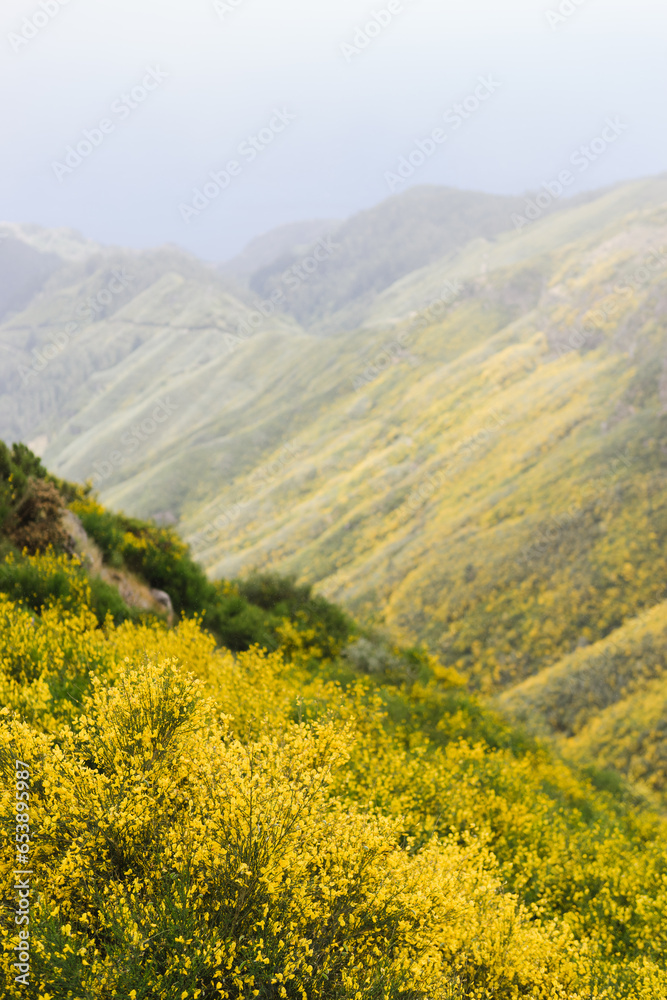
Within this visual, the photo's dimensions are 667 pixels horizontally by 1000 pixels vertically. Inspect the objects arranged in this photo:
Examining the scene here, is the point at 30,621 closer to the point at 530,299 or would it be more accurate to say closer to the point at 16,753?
the point at 16,753

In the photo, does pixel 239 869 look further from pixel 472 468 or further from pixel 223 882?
pixel 472 468

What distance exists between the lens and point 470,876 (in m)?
5.90

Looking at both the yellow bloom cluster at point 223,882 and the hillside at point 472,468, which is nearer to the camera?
the yellow bloom cluster at point 223,882

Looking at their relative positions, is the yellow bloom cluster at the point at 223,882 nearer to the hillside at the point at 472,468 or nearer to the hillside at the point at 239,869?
the hillside at the point at 239,869

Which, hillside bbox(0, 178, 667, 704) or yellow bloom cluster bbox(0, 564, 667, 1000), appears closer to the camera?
yellow bloom cluster bbox(0, 564, 667, 1000)

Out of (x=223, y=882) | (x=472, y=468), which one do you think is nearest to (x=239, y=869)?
(x=223, y=882)

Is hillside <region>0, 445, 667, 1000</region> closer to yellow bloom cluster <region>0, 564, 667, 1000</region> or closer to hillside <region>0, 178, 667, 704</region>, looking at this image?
yellow bloom cluster <region>0, 564, 667, 1000</region>

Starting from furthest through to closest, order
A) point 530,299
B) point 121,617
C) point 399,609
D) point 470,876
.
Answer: point 530,299
point 399,609
point 121,617
point 470,876

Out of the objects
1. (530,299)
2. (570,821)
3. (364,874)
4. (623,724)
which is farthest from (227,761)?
(530,299)

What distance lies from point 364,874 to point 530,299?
17808cm

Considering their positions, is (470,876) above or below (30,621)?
below

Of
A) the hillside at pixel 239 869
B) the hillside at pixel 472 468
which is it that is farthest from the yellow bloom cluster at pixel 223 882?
the hillside at pixel 472 468

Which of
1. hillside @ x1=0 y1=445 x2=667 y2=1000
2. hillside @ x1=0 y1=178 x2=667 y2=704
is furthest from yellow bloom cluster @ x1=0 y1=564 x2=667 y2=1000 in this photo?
hillside @ x1=0 y1=178 x2=667 y2=704

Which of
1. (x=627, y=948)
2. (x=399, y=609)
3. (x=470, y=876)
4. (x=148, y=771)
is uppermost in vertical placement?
(x=148, y=771)
